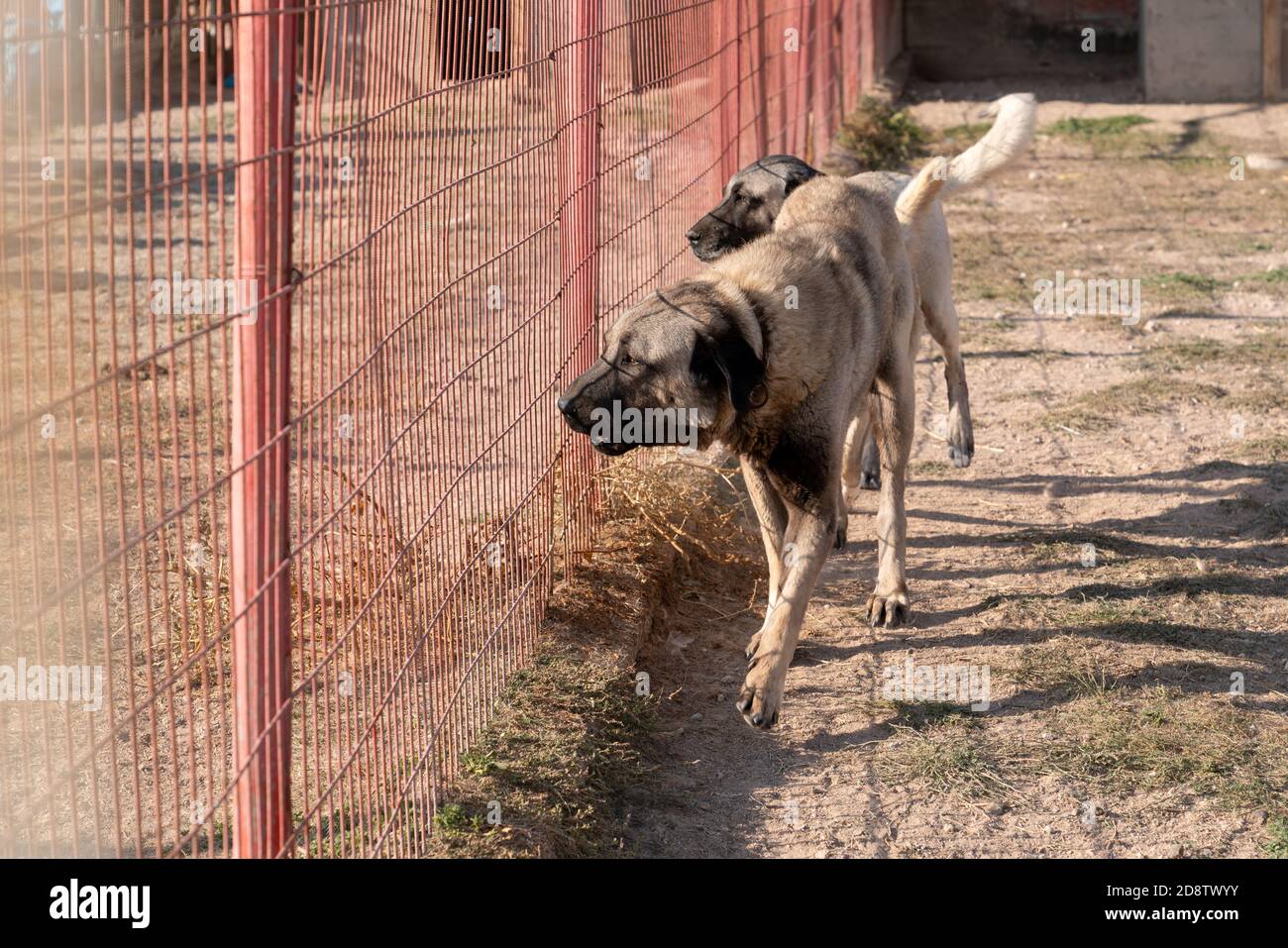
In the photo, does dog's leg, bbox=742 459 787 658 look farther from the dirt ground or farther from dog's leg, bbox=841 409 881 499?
dog's leg, bbox=841 409 881 499

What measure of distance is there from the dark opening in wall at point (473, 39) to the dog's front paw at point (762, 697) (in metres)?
1.81

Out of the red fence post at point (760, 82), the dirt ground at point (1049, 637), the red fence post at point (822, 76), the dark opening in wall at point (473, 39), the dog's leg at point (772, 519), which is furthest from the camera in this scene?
the red fence post at point (822, 76)

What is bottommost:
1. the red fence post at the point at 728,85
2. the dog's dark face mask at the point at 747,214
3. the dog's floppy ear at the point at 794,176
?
the dog's dark face mask at the point at 747,214

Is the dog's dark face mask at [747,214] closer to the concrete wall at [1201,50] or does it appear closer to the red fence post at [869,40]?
the red fence post at [869,40]

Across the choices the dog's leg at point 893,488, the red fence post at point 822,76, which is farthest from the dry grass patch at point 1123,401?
the red fence post at point 822,76

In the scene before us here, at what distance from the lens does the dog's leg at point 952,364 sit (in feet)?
18.9

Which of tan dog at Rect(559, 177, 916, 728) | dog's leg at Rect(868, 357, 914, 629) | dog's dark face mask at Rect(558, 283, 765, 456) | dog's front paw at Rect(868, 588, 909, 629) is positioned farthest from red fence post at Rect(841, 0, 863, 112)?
dog's dark face mask at Rect(558, 283, 765, 456)

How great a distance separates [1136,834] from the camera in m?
3.67

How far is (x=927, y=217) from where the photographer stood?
565cm

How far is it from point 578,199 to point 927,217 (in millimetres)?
1670

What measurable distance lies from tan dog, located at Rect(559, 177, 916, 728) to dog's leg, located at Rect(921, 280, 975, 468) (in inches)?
37.0

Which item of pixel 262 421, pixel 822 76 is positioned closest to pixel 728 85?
pixel 822 76

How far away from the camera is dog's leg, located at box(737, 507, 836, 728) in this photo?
4023mm
